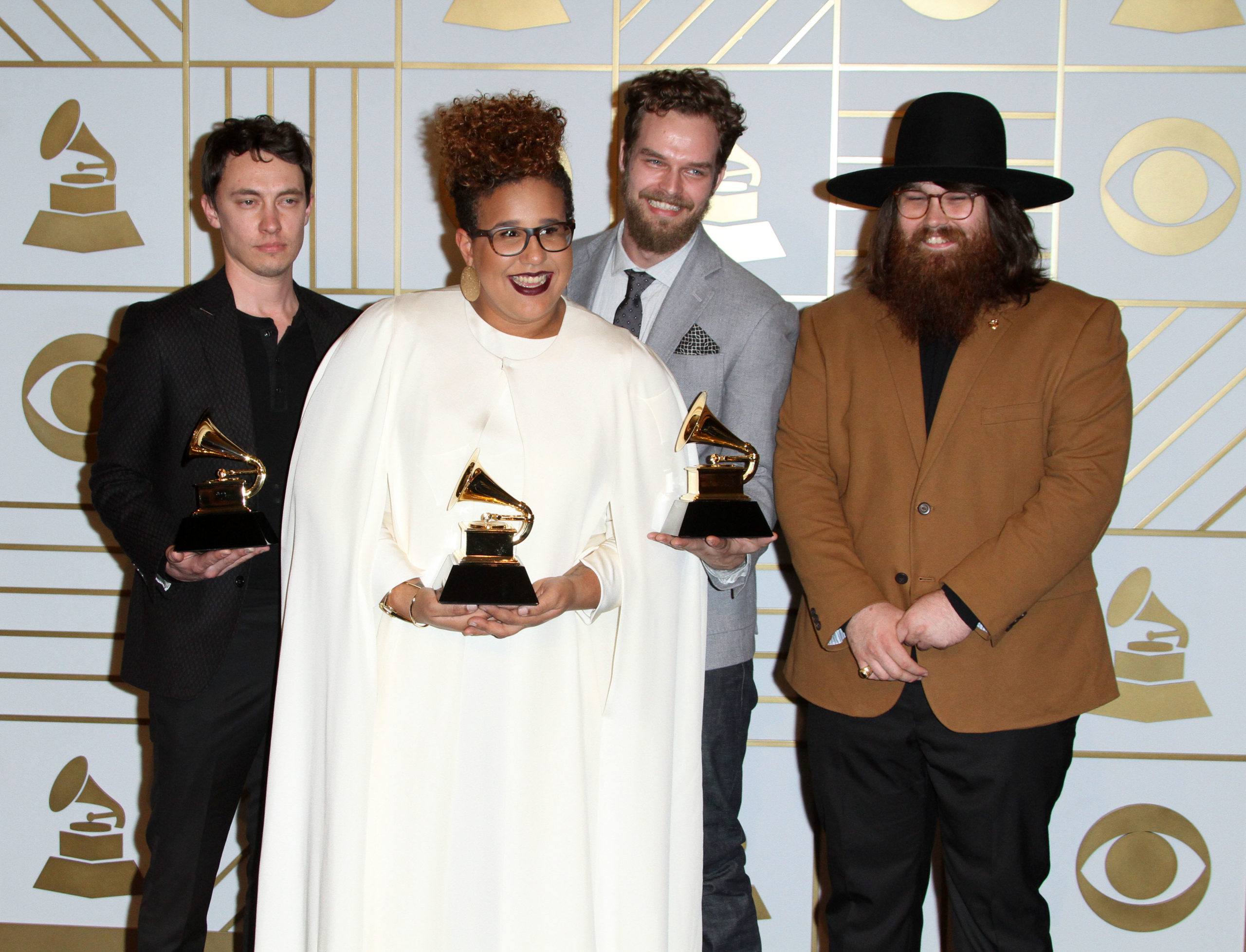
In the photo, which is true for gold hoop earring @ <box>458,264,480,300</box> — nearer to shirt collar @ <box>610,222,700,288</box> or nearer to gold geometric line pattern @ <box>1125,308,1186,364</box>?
shirt collar @ <box>610,222,700,288</box>

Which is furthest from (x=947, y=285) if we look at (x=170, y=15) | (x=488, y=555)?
(x=170, y=15)

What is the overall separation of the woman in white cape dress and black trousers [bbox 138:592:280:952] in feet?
1.51

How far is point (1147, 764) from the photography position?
402 cm

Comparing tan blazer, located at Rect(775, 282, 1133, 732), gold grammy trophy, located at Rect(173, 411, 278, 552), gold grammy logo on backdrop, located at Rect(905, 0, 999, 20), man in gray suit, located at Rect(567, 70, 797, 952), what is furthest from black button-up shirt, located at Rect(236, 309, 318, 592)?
gold grammy logo on backdrop, located at Rect(905, 0, 999, 20)

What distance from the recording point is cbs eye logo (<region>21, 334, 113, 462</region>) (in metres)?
4.12

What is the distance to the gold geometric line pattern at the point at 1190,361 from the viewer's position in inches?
153

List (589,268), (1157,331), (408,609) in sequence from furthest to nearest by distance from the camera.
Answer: (1157,331), (589,268), (408,609)

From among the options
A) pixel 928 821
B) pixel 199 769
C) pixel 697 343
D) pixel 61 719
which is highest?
pixel 697 343

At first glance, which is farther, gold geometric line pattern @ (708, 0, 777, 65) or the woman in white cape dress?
gold geometric line pattern @ (708, 0, 777, 65)

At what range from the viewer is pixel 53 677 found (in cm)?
420

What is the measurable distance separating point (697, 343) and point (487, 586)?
116 cm

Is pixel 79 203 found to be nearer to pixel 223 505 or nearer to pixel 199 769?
pixel 223 505

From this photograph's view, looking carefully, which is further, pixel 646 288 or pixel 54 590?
pixel 54 590

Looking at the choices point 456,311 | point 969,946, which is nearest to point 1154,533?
point 969,946
